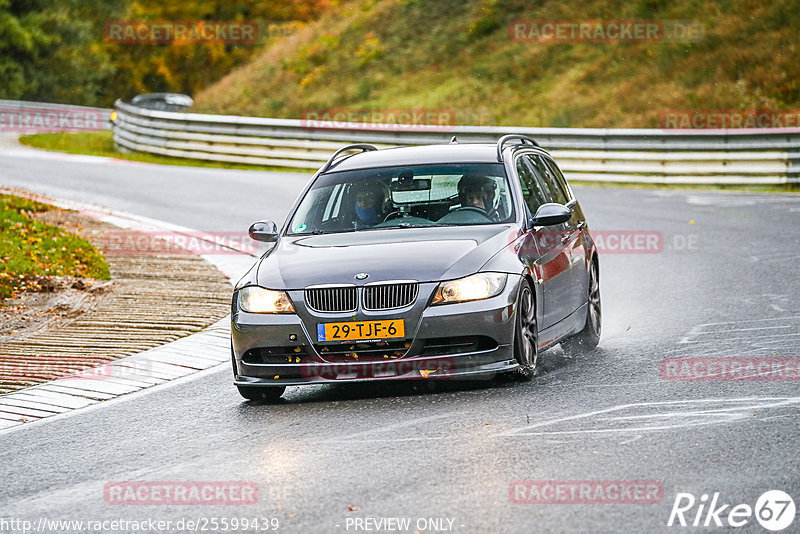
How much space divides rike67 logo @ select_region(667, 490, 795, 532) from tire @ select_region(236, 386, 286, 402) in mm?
3631

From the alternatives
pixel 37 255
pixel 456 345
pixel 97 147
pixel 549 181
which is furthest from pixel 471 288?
pixel 97 147

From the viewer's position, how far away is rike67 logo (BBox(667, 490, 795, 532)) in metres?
5.64

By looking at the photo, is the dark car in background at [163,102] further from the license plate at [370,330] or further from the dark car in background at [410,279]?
the license plate at [370,330]

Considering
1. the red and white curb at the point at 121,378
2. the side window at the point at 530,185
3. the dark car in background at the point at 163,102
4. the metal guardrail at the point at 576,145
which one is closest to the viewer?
the red and white curb at the point at 121,378

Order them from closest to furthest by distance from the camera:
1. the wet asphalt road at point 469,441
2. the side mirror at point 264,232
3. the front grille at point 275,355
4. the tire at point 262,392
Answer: the wet asphalt road at point 469,441
the front grille at point 275,355
the tire at point 262,392
the side mirror at point 264,232

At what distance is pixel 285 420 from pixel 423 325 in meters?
1.04

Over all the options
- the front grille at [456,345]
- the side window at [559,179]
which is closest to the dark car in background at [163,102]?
the side window at [559,179]

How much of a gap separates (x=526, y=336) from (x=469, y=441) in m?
1.76

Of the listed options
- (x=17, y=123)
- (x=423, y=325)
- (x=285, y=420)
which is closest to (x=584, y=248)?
(x=423, y=325)

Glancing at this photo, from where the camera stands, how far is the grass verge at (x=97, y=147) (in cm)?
3170

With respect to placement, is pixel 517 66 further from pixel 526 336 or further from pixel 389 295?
pixel 389 295

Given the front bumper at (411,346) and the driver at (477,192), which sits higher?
the driver at (477,192)

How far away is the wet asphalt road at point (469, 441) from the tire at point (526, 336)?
0.12 metres

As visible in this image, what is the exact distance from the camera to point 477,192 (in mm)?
9938
